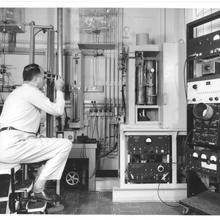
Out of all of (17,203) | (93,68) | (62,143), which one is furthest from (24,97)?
(93,68)

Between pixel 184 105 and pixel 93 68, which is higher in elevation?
pixel 93 68

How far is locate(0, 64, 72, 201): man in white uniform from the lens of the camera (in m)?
2.38

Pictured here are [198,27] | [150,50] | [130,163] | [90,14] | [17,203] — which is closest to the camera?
[17,203]

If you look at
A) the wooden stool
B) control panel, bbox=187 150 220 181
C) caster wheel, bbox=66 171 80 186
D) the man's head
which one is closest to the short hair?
the man's head

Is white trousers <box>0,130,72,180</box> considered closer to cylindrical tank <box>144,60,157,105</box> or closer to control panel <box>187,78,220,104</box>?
control panel <box>187,78,220,104</box>

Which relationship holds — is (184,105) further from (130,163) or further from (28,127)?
(28,127)

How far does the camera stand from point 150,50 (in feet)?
10.7

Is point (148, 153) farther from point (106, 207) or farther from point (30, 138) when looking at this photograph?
point (30, 138)

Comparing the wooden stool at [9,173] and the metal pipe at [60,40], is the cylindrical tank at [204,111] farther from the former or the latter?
the metal pipe at [60,40]

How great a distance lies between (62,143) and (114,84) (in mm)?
1902

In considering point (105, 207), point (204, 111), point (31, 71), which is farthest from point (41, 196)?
point (204, 111)

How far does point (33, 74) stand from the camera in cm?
264

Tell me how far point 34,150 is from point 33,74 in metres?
0.71

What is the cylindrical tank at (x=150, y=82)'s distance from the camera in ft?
11.2
